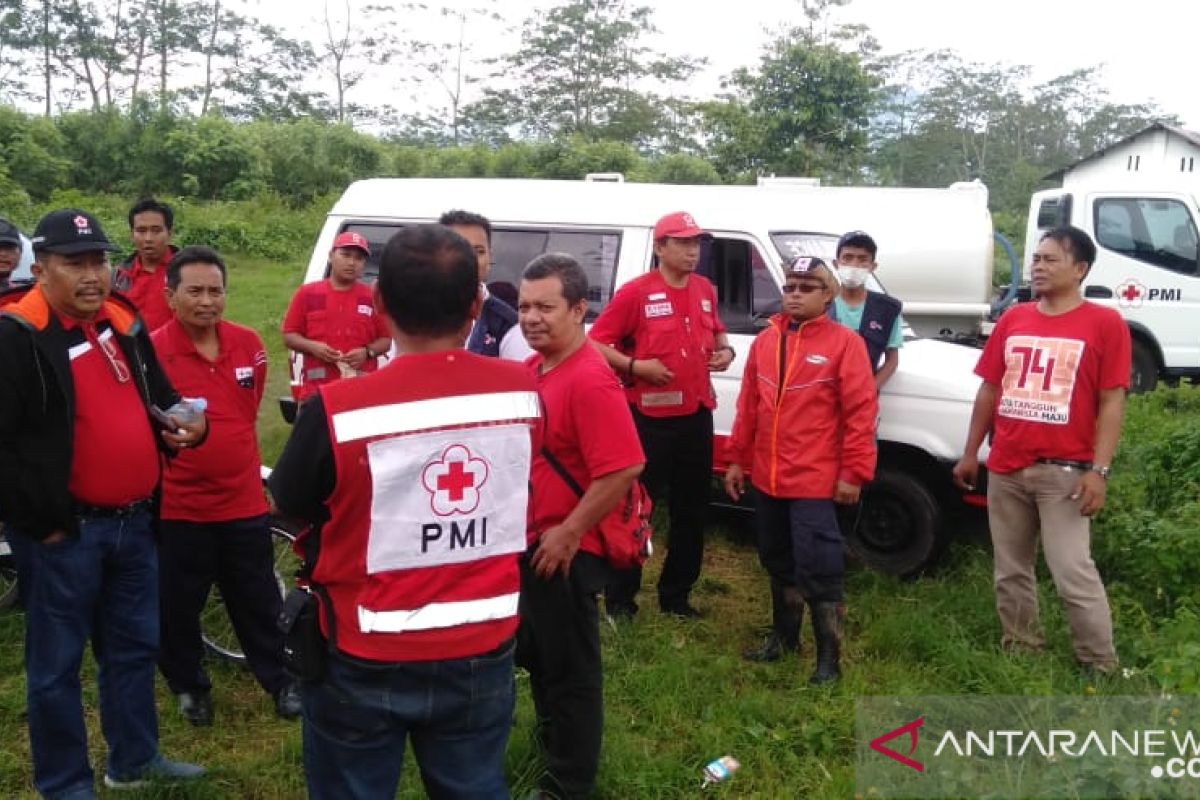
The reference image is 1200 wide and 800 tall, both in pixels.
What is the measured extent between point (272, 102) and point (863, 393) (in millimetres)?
37921

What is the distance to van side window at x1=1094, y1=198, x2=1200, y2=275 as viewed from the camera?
916cm

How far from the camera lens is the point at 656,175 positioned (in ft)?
77.8

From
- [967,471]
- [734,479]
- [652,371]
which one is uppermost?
[652,371]

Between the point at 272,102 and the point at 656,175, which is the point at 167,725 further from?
the point at 272,102

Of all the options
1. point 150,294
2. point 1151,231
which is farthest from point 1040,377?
point 1151,231

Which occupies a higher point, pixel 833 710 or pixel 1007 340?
pixel 1007 340

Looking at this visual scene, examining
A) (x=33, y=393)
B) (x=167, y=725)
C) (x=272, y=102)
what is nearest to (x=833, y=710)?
(x=167, y=725)

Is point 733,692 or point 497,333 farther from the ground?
point 497,333

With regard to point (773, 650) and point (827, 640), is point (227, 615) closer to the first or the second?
point (773, 650)

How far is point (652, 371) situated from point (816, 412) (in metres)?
0.80

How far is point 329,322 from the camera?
Result: 5.40 m

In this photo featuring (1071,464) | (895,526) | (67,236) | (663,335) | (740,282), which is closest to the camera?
(67,236)

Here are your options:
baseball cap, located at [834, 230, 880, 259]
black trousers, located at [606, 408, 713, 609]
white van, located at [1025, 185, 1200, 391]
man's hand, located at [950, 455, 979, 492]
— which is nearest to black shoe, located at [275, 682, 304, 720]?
black trousers, located at [606, 408, 713, 609]

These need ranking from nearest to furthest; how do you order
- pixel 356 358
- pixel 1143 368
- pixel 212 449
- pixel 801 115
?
pixel 212 449 < pixel 356 358 < pixel 1143 368 < pixel 801 115
